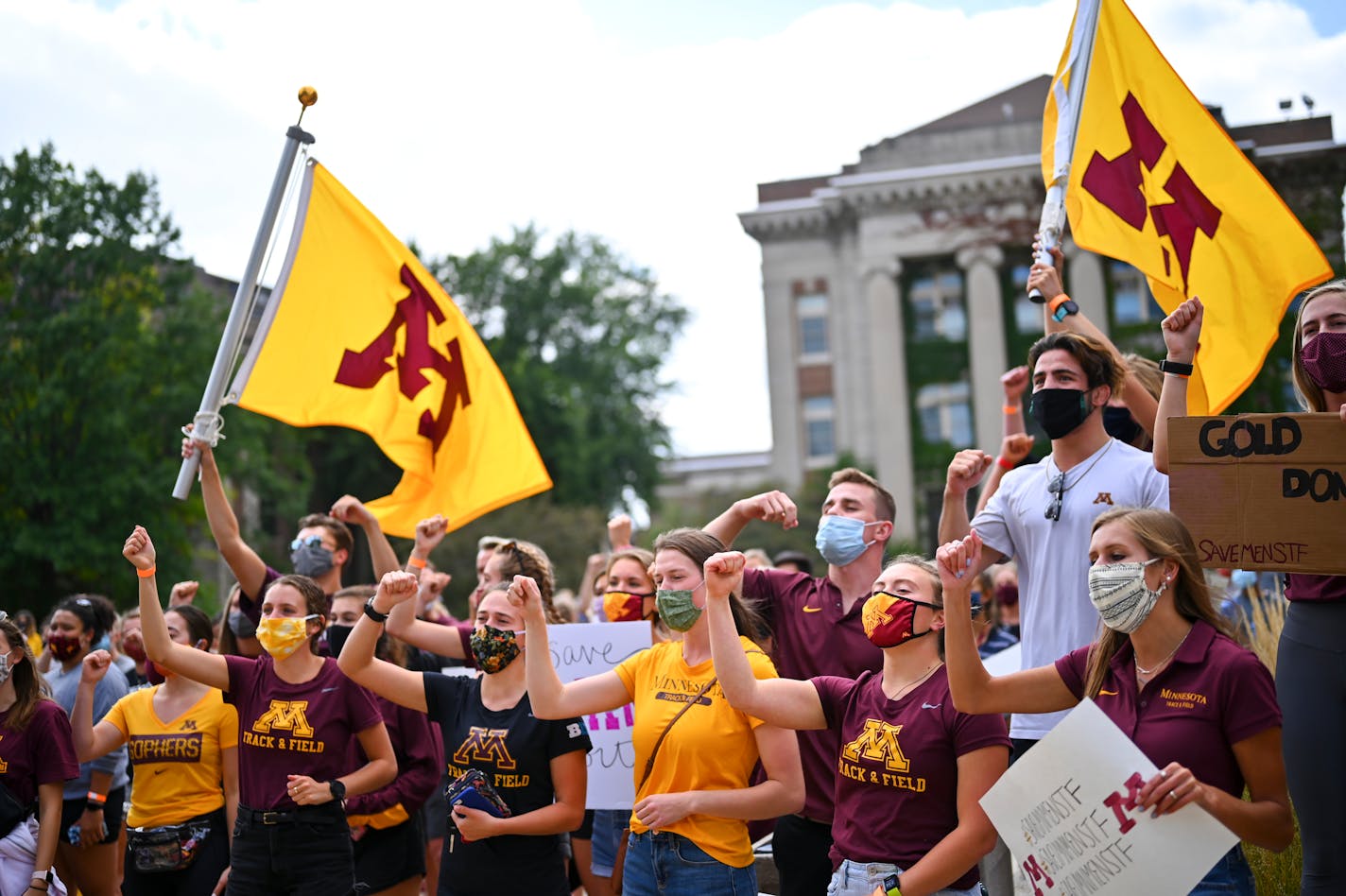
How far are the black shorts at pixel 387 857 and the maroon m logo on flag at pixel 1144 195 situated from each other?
16.2 ft

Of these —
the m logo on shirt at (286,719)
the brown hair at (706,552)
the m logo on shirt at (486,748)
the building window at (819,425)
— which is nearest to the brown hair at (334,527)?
the m logo on shirt at (286,719)

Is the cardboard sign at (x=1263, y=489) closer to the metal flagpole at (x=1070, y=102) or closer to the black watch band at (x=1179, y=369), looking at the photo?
the black watch band at (x=1179, y=369)

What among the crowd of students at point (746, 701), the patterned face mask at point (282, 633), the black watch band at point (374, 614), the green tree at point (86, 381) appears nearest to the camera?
the crowd of students at point (746, 701)

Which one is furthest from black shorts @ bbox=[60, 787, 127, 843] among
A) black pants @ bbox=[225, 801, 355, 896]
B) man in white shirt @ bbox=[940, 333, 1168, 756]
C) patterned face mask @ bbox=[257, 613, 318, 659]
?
man in white shirt @ bbox=[940, 333, 1168, 756]

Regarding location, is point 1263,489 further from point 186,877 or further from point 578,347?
point 578,347

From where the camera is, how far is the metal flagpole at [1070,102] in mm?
6562

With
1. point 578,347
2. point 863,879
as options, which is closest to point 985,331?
point 578,347

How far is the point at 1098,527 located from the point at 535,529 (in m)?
38.1

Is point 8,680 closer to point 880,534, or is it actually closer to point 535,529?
point 880,534

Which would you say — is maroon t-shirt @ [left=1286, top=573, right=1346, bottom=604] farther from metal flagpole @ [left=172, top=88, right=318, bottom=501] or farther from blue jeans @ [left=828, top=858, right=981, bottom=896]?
metal flagpole @ [left=172, top=88, right=318, bottom=501]

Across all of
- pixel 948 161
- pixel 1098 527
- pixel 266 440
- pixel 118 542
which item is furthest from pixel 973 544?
pixel 948 161

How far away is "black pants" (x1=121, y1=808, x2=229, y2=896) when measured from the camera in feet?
21.5

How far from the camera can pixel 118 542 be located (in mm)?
30734

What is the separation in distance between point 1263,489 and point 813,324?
55.7 metres
